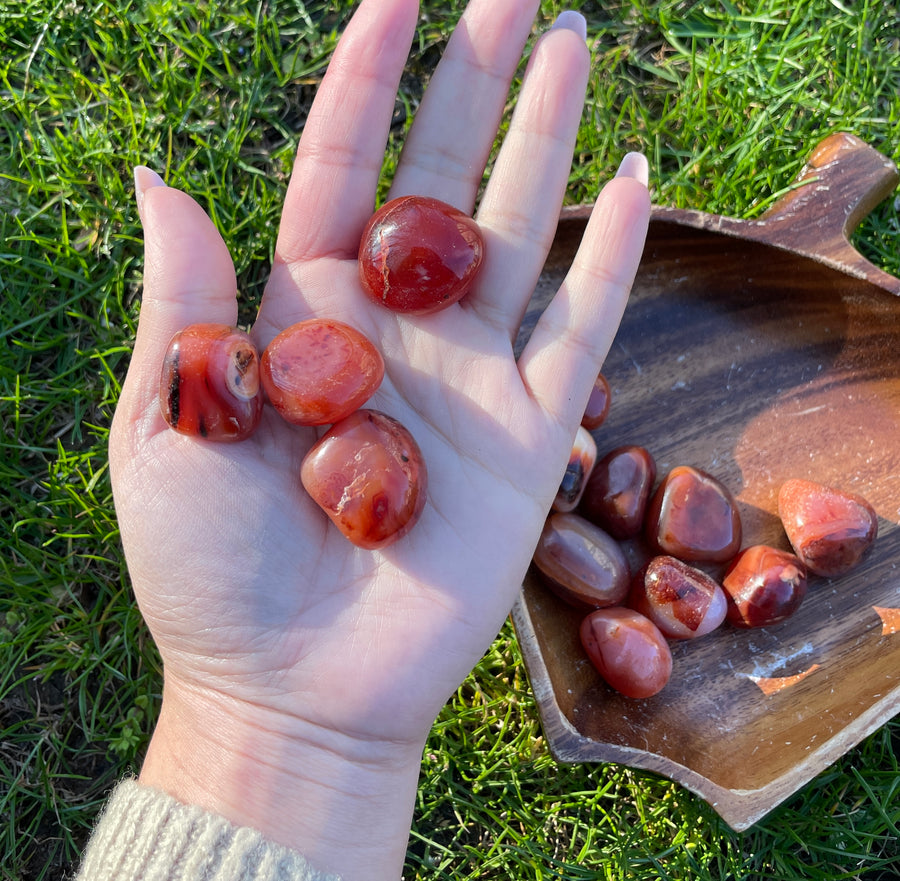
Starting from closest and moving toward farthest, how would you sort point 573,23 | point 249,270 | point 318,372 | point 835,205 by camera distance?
point 318,372, point 573,23, point 835,205, point 249,270

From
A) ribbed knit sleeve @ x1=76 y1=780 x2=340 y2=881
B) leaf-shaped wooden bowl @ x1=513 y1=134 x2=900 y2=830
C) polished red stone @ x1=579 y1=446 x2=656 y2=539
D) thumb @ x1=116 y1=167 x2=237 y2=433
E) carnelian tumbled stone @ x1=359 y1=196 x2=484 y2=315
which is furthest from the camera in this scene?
polished red stone @ x1=579 y1=446 x2=656 y2=539

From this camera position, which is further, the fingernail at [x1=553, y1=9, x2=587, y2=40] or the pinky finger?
the fingernail at [x1=553, y1=9, x2=587, y2=40]

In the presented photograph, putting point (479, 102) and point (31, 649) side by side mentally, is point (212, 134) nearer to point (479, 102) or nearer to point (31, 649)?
point (479, 102)

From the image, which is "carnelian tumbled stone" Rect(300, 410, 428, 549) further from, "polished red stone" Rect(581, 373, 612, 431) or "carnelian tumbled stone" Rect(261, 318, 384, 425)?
"polished red stone" Rect(581, 373, 612, 431)

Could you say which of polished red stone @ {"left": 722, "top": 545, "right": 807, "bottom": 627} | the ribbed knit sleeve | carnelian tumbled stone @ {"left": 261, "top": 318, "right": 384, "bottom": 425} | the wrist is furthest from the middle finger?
the ribbed knit sleeve

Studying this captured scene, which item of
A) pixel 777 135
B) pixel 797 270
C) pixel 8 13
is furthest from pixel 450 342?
pixel 8 13

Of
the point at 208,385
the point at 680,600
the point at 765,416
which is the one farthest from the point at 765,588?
the point at 208,385

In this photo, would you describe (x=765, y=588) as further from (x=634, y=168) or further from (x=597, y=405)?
(x=634, y=168)
